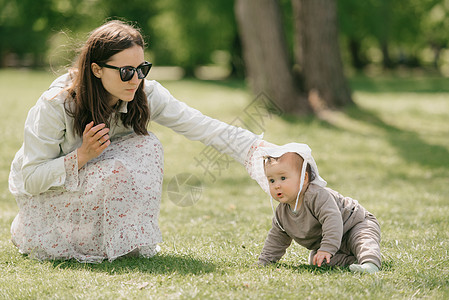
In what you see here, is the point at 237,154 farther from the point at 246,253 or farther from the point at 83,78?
the point at 83,78

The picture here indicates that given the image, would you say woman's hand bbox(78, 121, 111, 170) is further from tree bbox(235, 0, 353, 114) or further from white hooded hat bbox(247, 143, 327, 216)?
tree bbox(235, 0, 353, 114)

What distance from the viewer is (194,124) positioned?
4.05m

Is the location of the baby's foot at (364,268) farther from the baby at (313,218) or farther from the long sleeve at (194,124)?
the long sleeve at (194,124)

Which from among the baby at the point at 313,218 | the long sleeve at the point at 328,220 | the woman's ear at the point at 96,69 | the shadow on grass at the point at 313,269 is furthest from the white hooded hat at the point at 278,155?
the woman's ear at the point at 96,69

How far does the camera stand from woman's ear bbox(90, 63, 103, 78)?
353cm

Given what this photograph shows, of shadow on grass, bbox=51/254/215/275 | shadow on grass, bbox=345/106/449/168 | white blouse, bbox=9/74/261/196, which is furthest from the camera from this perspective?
shadow on grass, bbox=345/106/449/168

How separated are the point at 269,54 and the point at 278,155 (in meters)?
8.95

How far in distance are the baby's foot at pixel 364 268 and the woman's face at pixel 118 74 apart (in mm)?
1709

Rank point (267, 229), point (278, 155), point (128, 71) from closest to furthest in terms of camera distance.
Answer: point (278, 155) → point (128, 71) → point (267, 229)

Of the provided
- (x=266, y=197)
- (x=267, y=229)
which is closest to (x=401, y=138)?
(x=266, y=197)

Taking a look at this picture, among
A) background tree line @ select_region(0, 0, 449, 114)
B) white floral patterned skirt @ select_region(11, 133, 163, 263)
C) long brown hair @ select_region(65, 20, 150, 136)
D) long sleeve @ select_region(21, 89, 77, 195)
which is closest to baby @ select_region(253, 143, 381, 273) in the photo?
white floral patterned skirt @ select_region(11, 133, 163, 263)

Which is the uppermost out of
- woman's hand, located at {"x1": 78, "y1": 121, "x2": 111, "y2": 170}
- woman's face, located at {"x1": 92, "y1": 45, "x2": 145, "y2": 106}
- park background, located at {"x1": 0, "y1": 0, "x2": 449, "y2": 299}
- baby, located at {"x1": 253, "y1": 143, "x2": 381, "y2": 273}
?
woman's face, located at {"x1": 92, "y1": 45, "x2": 145, "y2": 106}

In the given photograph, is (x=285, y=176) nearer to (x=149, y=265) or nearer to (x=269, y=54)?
(x=149, y=265)

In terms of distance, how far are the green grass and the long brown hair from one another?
945mm
